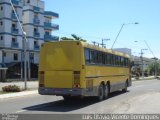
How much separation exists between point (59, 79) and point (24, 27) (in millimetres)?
66248

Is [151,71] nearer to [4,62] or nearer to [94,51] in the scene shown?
[4,62]

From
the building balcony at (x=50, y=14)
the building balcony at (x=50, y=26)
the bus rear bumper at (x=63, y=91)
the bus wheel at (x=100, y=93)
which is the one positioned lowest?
the bus wheel at (x=100, y=93)

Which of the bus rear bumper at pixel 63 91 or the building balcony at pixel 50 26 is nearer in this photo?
the bus rear bumper at pixel 63 91

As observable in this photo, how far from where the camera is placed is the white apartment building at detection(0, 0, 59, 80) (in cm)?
7588

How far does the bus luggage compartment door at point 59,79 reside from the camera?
19.7 m

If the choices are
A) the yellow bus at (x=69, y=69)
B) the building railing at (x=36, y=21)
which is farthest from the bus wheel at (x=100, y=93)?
the building railing at (x=36, y=21)

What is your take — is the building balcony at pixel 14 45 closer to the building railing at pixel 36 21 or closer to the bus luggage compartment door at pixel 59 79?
the building railing at pixel 36 21

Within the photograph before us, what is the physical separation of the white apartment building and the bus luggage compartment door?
2177 inches

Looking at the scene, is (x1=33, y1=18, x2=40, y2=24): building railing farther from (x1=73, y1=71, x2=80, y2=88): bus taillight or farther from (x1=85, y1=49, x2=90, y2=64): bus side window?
(x1=73, y1=71, x2=80, y2=88): bus taillight

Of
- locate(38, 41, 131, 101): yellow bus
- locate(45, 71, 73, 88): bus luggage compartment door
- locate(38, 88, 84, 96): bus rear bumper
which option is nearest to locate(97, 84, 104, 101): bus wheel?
locate(38, 41, 131, 101): yellow bus

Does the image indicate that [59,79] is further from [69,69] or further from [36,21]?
[36,21]

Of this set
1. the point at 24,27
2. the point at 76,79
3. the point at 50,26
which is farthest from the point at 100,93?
the point at 50,26

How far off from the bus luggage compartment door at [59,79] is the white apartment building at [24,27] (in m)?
55.3

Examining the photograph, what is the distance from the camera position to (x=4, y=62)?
75.1m
